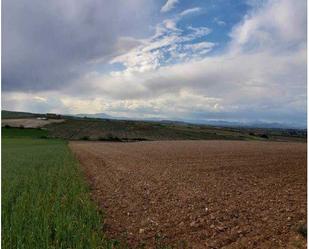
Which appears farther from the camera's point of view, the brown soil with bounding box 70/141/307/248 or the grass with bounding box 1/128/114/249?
the brown soil with bounding box 70/141/307/248

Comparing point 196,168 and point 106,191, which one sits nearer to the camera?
point 106,191

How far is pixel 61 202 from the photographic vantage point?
10617 millimetres

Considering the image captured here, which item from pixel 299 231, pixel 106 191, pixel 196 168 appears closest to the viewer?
pixel 299 231

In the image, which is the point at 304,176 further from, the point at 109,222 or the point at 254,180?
the point at 109,222

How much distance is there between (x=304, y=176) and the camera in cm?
1374

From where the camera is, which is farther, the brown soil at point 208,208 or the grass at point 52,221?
the brown soil at point 208,208

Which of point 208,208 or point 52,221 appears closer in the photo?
point 52,221

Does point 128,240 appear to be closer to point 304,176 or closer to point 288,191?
point 288,191

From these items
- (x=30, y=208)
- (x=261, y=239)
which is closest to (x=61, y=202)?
(x=30, y=208)

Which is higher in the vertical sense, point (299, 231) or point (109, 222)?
point (299, 231)

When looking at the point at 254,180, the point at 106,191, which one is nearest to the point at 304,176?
the point at 254,180

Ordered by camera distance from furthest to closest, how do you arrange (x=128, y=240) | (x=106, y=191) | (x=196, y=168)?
(x=196, y=168) → (x=106, y=191) → (x=128, y=240)

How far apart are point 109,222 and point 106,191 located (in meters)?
4.20

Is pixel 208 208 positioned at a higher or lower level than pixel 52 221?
higher
